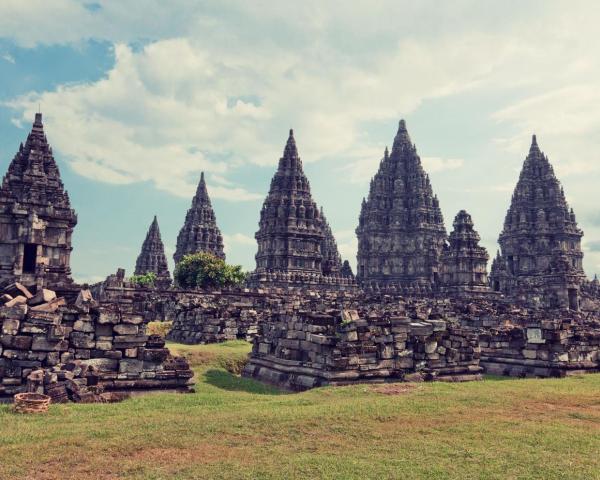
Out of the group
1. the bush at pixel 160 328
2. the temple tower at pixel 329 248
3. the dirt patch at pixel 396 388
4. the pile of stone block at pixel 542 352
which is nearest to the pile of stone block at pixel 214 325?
the bush at pixel 160 328

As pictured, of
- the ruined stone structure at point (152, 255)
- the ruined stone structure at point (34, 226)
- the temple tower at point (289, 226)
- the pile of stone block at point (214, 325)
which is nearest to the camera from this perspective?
the pile of stone block at point (214, 325)

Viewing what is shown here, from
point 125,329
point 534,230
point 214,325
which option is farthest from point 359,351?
point 534,230

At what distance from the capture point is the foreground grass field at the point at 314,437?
776 cm

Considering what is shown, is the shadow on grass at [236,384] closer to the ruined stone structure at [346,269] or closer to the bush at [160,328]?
the bush at [160,328]

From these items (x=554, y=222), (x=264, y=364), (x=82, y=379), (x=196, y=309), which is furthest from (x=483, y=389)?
(x=554, y=222)

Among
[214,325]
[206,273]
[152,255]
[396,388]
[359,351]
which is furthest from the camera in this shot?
[152,255]

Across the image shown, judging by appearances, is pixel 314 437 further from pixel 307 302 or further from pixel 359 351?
pixel 307 302

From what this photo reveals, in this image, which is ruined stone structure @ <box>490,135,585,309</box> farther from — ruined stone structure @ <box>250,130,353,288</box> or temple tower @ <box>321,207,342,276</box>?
ruined stone structure @ <box>250,130,353,288</box>

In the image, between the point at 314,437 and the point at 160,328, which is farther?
the point at 160,328

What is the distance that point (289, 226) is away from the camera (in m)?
68.1

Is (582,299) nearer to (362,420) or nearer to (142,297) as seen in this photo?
(142,297)

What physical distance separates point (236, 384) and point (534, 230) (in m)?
71.5

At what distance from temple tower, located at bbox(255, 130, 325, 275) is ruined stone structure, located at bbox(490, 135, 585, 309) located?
26488 millimetres

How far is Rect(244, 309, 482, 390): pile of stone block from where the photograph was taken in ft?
52.4
